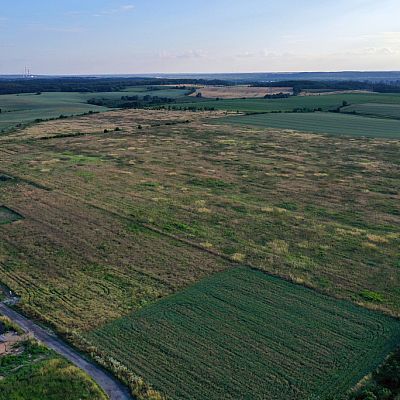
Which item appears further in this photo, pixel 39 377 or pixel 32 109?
pixel 32 109

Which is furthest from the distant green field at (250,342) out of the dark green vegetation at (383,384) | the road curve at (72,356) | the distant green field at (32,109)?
the distant green field at (32,109)

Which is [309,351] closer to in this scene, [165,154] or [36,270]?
[36,270]

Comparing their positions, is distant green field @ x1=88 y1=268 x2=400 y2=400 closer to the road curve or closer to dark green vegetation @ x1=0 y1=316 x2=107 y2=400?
the road curve

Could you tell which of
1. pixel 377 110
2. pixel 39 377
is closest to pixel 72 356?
pixel 39 377

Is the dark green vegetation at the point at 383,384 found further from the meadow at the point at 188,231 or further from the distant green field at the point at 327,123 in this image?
the distant green field at the point at 327,123

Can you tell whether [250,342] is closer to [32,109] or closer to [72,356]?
[72,356]

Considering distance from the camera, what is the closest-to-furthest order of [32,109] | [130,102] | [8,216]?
[8,216]
[32,109]
[130,102]

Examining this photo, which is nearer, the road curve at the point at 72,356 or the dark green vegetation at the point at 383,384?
the dark green vegetation at the point at 383,384
